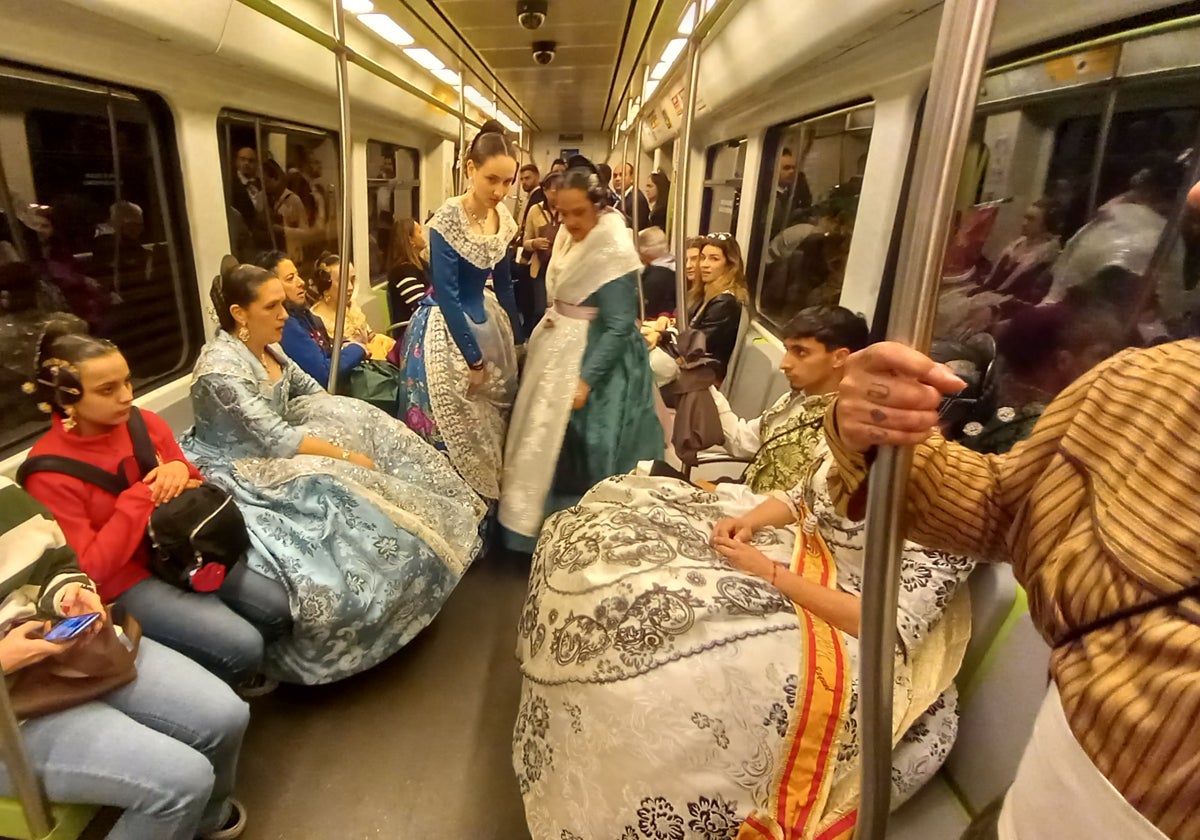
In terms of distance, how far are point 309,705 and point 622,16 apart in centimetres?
263

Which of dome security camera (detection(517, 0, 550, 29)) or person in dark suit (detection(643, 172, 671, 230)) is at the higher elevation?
dome security camera (detection(517, 0, 550, 29))

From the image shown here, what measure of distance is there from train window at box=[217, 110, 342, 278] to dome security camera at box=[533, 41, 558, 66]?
116 cm

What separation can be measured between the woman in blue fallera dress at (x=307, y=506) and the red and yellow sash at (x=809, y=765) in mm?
1047

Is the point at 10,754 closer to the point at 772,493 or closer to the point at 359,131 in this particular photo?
the point at 772,493

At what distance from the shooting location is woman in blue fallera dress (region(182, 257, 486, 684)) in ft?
5.50

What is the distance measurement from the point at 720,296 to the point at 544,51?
5.27 feet

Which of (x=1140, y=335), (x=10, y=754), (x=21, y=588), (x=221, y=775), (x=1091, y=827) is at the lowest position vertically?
(x=221, y=775)

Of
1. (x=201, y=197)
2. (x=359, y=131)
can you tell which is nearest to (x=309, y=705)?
(x=201, y=197)

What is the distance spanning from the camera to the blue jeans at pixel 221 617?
4.74 feet

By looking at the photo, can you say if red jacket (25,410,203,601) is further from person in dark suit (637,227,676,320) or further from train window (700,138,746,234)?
train window (700,138,746,234)

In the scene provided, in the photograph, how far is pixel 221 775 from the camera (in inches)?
56.2

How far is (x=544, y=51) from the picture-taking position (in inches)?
134

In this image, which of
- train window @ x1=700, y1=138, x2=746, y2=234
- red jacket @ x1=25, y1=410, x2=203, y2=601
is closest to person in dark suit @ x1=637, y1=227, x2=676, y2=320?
train window @ x1=700, y1=138, x2=746, y2=234

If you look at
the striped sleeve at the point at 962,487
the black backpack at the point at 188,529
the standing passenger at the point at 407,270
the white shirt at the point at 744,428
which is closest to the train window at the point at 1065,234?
the white shirt at the point at 744,428
